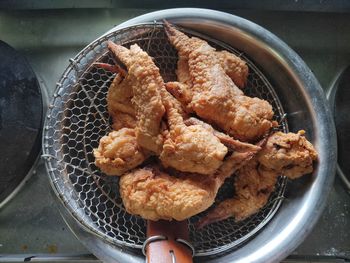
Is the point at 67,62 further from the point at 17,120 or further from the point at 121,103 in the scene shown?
the point at 121,103

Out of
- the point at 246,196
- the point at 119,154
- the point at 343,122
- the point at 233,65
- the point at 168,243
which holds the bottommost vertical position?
the point at 168,243

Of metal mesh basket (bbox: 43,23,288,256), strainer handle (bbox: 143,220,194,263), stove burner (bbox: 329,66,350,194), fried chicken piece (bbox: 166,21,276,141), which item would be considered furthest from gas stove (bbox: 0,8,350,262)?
fried chicken piece (bbox: 166,21,276,141)

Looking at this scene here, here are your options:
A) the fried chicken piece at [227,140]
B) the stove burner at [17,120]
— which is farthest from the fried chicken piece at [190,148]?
the stove burner at [17,120]

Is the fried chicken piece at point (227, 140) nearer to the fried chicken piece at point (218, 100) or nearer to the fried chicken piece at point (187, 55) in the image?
the fried chicken piece at point (218, 100)

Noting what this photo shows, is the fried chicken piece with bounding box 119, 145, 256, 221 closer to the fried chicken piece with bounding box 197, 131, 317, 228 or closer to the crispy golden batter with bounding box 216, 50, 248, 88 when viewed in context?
the fried chicken piece with bounding box 197, 131, 317, 228

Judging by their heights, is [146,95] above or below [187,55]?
below

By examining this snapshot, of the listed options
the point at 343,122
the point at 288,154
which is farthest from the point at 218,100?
the point at 343,122

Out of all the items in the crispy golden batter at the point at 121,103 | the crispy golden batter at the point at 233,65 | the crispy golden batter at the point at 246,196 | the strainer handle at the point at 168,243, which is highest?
the crispy golden batter at the point at 233,65
